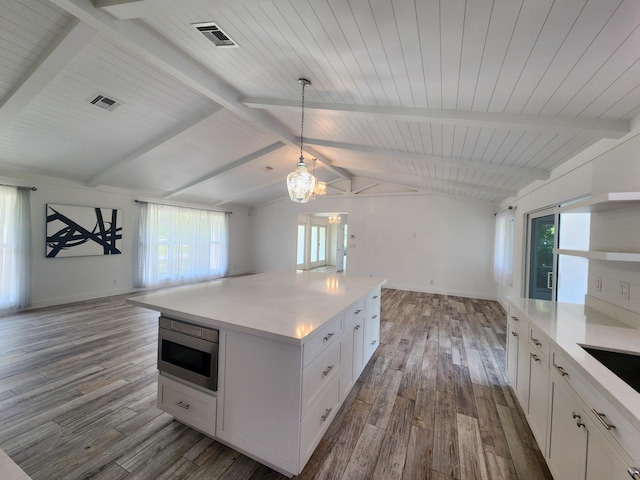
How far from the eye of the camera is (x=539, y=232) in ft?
12.8

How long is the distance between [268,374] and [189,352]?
Answer: 64 centimetres

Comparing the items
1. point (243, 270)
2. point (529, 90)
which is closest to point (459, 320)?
point (529, 90)

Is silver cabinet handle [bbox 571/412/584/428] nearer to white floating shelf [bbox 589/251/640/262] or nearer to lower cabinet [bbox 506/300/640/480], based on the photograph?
lower cabinet [bbox 506/300/640/480]

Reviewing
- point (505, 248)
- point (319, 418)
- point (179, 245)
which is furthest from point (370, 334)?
point (179, 245)

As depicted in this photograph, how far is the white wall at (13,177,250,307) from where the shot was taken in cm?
465

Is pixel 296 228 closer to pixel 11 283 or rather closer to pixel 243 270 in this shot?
pixel 243 270

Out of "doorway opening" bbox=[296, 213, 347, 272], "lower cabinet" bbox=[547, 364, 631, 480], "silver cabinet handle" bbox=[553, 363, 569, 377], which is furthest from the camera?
"doorway opening" bbox=[296, 213, 347, 272]

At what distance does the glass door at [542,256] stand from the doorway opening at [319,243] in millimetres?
5176

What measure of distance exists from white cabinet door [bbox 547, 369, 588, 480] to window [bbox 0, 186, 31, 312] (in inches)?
266

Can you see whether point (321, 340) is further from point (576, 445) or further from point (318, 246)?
point (318, 246)

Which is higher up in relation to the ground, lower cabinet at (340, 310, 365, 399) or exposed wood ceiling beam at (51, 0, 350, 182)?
exposed wood ceiling beam at (51, 0, 350, 182)

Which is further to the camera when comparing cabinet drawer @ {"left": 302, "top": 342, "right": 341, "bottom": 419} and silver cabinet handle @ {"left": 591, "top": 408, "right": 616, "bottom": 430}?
cabinet drawer @ {"left": 302, "top": 342, "right": 341, "bottom": 419}

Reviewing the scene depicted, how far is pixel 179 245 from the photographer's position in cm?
702

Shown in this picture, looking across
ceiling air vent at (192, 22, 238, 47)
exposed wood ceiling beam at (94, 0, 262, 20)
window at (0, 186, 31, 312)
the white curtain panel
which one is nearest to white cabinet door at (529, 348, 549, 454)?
exposed wood ceiling beam at (94, 0, 262, 20)
